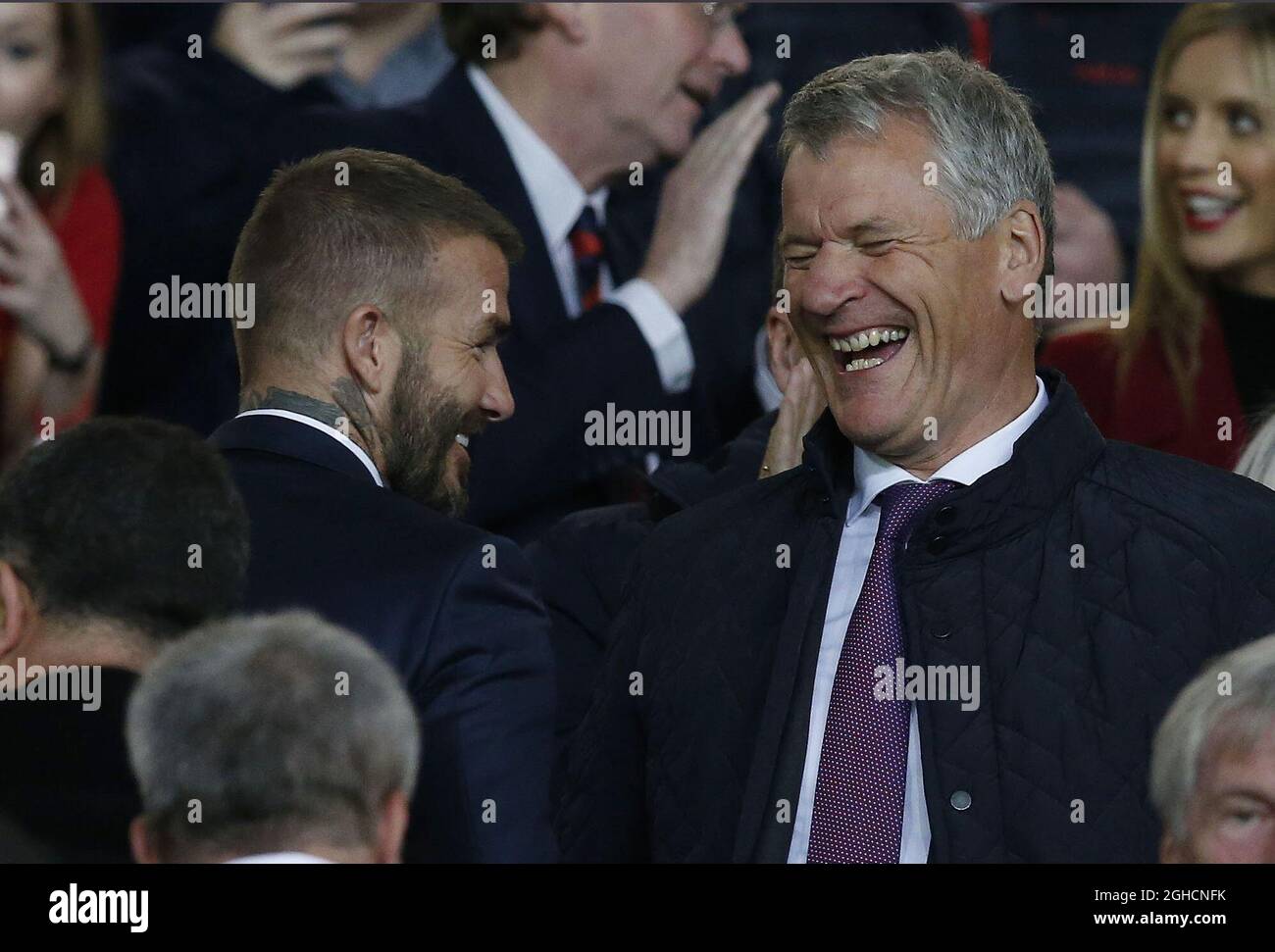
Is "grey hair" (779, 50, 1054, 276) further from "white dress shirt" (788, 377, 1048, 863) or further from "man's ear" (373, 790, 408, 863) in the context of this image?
"man's ear" (373, 790, 408, 863)

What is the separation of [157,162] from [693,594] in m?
1.63

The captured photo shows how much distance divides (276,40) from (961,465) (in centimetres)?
182

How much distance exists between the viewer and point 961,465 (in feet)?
8.32

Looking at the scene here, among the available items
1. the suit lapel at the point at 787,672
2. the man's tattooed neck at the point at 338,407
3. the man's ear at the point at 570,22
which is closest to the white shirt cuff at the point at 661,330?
the man's ear at the point at 570,22

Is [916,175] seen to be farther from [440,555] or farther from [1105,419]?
[1105,419]

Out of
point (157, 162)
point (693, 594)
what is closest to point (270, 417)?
point (693, 594)

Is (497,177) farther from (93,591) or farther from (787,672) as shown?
(787,672)

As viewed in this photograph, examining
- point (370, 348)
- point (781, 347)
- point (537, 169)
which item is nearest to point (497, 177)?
point (537, 169)

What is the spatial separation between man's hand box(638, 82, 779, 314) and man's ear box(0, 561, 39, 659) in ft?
5.21

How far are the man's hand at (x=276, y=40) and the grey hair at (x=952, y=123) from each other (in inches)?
58.3

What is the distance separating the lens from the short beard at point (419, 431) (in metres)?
2.86

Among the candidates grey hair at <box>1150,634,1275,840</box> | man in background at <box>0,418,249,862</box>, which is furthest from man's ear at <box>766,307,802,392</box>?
grey hair at <box>1150,634,1275,840</box>

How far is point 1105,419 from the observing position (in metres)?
3.80
